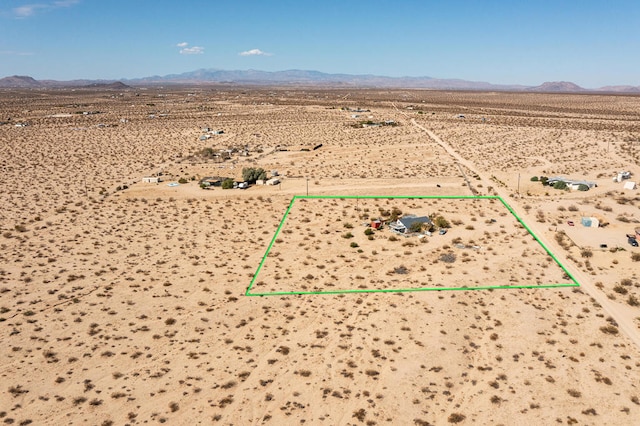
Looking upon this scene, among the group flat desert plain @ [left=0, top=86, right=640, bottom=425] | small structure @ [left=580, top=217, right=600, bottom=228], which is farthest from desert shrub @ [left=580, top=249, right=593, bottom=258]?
small structure @ [left=580, top=217, right=600, bottom=228]

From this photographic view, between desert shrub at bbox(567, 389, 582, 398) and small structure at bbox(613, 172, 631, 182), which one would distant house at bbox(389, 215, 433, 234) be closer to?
desert shrub at bbox(567, 389, 582, 398)

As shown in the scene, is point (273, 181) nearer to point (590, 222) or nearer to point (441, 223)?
point (441, 223)

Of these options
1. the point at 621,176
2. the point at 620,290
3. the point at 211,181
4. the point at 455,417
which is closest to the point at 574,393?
the point at 455,417

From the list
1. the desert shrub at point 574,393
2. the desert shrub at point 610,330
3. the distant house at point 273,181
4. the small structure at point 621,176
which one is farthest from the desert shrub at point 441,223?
the small structure at point 621,176

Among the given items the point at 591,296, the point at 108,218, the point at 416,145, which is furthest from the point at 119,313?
the point at 416,145

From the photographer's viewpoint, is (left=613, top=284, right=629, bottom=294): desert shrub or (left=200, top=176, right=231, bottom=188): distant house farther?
(left=200, top=176, right=231, bottom=188): distant house

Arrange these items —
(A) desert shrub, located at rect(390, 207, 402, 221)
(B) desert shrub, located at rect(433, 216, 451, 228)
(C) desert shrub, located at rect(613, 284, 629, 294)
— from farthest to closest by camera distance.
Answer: (A) desert shrub, located at rect(390, 207, 402, 221), (B) desert shrub, located at rect(433, 216, 451, 228), (C) desert shrub, located at rect(613, 284, 629, 294)
